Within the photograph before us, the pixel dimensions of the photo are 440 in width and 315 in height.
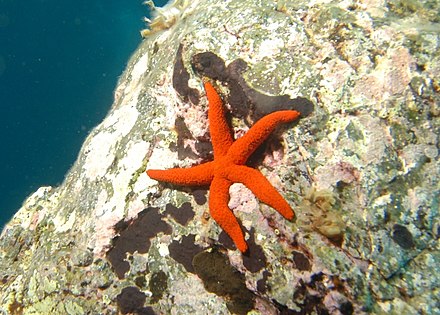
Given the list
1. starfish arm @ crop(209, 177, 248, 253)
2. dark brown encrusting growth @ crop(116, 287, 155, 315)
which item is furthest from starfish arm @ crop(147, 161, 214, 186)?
dark brown encrusting growth @ crop(116, 287, 155, 315)

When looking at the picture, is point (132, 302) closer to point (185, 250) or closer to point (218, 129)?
point (185, 250)

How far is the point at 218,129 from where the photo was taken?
368 cm

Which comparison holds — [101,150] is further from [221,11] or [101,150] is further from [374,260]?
[374,260]

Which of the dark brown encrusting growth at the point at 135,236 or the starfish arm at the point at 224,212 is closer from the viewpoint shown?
the starfish arm at the point at 224,212

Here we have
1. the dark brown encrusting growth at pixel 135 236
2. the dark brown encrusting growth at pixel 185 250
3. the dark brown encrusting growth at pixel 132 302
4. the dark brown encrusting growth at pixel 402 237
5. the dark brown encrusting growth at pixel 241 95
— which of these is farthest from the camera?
the dark brown encrusting growth at pixel 135 236

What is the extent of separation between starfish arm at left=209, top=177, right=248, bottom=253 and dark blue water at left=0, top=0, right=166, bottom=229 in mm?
24932

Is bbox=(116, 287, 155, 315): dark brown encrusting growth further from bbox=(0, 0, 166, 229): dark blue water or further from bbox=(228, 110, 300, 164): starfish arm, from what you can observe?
bbox=(0, 0, 166, 229): dark blue water

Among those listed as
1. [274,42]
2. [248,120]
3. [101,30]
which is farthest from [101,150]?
[101,30]

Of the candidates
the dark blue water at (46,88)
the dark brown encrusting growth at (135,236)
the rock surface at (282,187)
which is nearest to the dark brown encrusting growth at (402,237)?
the rock surface at (282,187)

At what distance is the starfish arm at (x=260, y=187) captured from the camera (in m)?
3.27

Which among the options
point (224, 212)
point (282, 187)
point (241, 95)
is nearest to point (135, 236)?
point (224, 212)

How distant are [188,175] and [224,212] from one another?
0.59m

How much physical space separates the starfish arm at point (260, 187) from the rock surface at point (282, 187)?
18 centimetres

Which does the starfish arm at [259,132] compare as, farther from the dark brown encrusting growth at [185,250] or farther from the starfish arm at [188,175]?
the dark brown encrusting growth at [185,250]
